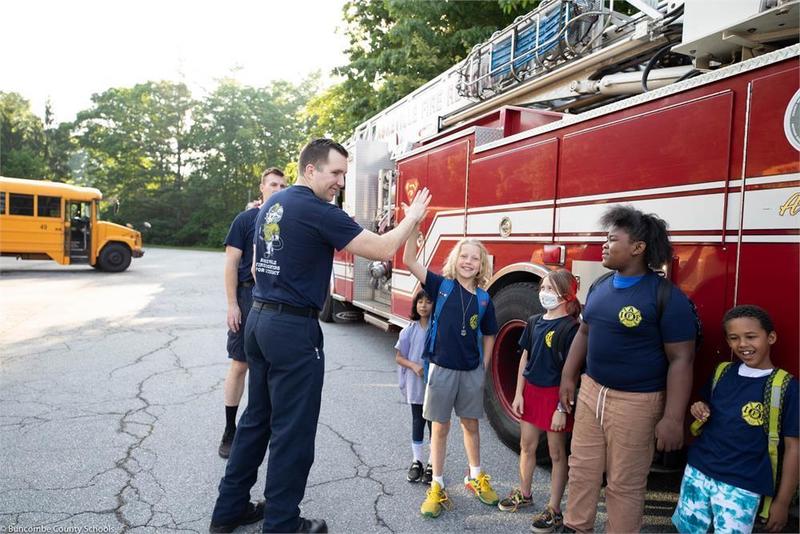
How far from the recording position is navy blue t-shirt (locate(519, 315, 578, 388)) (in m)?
2.99

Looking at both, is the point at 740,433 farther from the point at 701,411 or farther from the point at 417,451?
the point at 417,451

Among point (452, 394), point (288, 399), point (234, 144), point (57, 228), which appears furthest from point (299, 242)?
point (234, 144)

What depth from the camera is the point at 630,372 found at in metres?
2.42

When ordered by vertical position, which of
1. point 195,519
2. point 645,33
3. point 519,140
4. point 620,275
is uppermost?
point 645,33

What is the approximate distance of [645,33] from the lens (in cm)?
365

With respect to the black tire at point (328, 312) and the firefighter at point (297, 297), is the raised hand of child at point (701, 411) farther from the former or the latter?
the black tire at point (328, 312)

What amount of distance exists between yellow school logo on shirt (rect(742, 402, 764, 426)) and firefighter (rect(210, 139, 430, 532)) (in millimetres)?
1607

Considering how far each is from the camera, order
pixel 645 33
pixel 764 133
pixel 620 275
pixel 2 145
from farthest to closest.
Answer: pixel 2 145, pixel 645 33, pixel 620 275, pixel 764 133

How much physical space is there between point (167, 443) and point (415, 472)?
5.97ft

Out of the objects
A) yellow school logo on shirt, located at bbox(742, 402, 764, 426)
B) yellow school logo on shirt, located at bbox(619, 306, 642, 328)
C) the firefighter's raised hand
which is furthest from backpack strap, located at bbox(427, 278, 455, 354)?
yellow school logo on shirt, located at bbox(742, 402, 764, 426)

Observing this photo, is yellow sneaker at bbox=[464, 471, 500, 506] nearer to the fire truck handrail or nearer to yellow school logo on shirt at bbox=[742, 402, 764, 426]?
yellow school logo on shirt at bbox=[742, 402, 764, 426]

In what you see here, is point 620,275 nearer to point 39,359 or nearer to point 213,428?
point 213,428

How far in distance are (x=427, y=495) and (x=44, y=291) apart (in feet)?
38.0

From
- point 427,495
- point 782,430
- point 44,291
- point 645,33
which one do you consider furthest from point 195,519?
point 44,291
